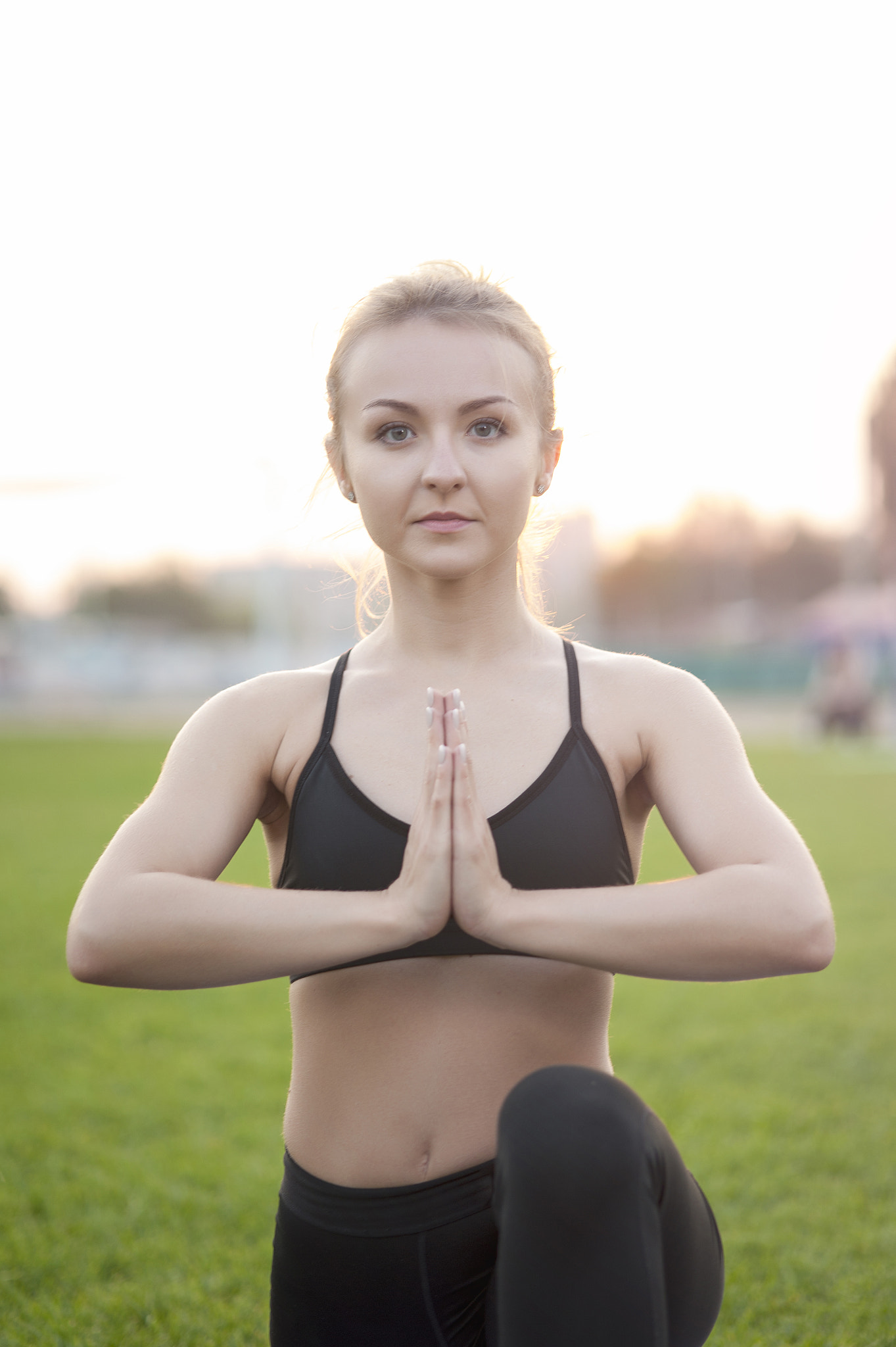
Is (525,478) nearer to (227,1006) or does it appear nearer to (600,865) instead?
(600,865)

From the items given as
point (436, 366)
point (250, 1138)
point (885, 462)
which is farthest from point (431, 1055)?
point (885, 462)

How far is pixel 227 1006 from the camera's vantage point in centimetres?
547

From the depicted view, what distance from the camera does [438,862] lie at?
4.66 ft

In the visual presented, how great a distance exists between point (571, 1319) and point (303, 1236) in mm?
535

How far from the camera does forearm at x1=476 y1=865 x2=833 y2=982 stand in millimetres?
1435

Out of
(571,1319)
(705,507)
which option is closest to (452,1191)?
(571,1319)

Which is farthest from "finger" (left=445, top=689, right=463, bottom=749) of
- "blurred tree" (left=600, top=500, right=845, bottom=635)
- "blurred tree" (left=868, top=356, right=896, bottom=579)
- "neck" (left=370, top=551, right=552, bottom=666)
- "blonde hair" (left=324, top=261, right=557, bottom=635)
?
"blurred tree" (left=600, top=500, right=845, bottom=635)

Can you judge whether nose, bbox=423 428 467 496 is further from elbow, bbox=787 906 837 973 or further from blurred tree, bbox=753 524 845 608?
blurred tree, bbox=753 524 845 608

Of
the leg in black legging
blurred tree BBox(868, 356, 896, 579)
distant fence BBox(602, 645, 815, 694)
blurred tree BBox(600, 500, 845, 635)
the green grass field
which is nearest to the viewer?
the leg in black legging

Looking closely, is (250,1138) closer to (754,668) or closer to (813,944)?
(813,944)

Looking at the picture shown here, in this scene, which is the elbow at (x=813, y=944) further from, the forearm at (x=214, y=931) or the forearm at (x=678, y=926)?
the forearm at (x=214, y=931)

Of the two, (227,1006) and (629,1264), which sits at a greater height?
(629,1264)

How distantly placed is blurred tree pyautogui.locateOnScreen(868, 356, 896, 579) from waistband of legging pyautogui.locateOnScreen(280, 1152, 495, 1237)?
41.2 meters

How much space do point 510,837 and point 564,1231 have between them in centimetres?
50
